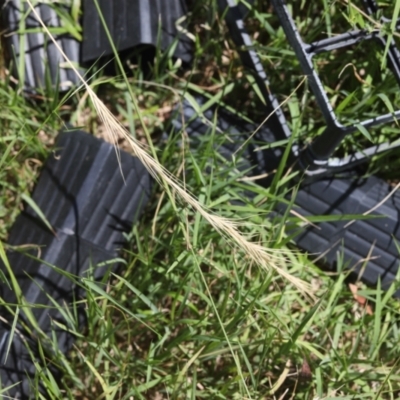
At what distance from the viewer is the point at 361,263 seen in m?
1.63

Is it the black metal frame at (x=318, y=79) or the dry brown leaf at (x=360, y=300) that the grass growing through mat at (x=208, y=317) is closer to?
the dry brown leaf at (x=360, y=300)

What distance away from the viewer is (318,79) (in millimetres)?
1395

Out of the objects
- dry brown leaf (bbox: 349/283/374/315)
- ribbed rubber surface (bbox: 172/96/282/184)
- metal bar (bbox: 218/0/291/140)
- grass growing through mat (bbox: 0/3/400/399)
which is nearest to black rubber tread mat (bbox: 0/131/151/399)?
grass growing through mat (bbox: 0/3/400/399)

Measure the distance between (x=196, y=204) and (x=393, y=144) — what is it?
670 mm

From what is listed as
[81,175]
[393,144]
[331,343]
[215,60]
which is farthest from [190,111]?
[331,343]

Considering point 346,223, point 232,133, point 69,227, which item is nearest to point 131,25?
point 232,133

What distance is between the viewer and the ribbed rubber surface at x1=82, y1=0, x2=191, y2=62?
1642mm

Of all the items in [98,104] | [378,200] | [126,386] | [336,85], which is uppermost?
[98,104]

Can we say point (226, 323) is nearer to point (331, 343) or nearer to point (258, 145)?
point (331, 343)

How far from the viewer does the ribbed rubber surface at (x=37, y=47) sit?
5.45 feet

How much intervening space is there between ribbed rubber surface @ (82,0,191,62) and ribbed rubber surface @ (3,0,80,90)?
0.05 metres

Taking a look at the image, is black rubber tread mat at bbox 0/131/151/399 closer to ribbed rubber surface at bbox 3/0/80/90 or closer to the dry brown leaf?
ribbed rubber surface at bbox 3/0/80/90

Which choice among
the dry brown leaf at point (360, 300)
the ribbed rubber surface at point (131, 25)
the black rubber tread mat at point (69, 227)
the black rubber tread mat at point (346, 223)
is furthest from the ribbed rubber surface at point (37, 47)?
the dry brown leaf at point (360, 300)

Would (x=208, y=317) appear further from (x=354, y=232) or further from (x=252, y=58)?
(x=252, y=58)
